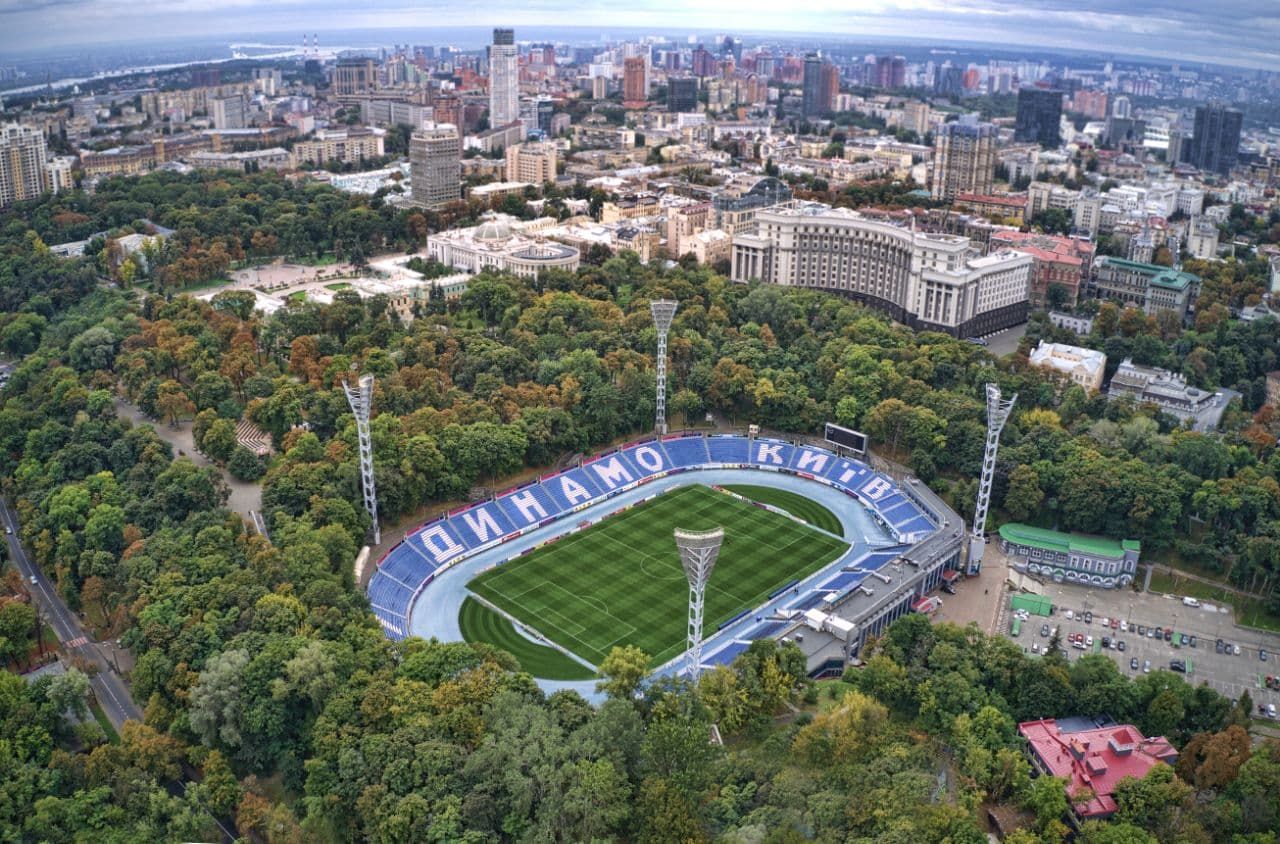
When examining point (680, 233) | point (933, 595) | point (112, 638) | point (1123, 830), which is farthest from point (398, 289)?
point (1123, 830)

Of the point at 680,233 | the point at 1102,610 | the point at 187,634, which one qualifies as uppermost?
the point at 680,233

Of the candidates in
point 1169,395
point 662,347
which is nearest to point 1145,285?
point 1169,395

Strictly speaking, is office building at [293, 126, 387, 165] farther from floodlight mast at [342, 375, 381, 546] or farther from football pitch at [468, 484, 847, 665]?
football pitch at [468, 484, 847, 665]

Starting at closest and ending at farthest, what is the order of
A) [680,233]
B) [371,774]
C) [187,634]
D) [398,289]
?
1. [371,774]
2. [187,634]
3. [398,289]
4. [680,233]

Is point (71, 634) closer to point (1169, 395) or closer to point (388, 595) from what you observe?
point (388, 595)

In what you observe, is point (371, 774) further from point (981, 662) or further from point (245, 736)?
point (981, 662)

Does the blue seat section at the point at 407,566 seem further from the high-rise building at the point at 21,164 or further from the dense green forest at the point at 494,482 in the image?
the high-rise building at the point at 21,164
